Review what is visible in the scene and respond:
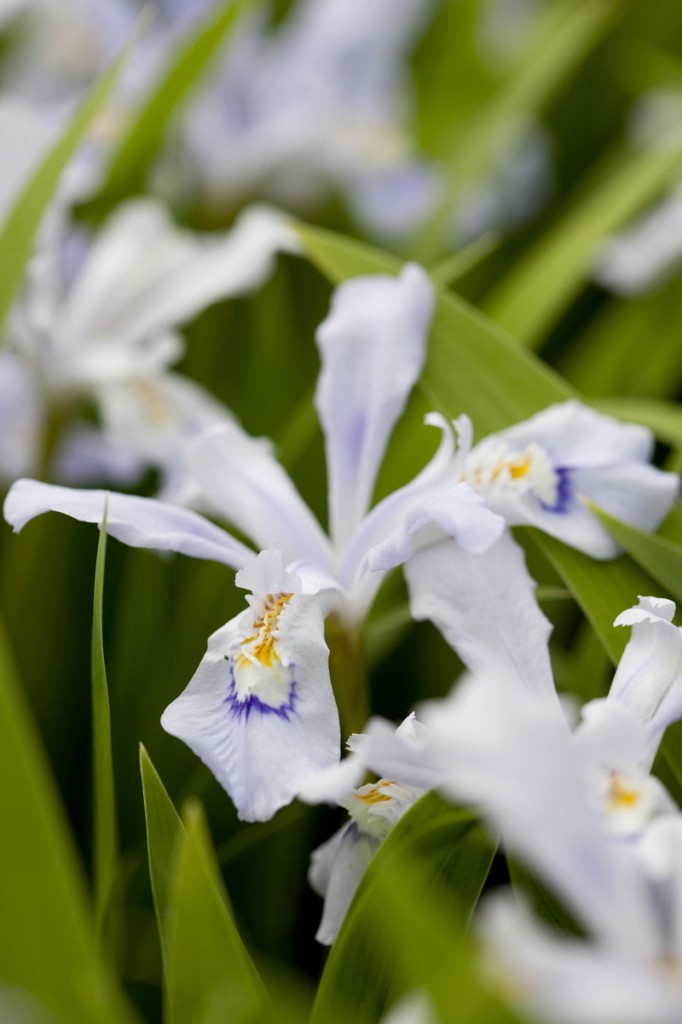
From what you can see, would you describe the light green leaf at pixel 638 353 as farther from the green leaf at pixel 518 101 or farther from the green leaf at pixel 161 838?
the green leaf at pixel 161 838

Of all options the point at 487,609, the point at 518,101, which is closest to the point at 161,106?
the point at 518,101

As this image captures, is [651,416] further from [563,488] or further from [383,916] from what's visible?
[383,916]

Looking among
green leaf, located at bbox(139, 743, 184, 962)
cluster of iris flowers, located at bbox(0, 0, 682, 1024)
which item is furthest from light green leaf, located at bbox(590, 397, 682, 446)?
green leaf, located at bbox(139, 743, 184, 962)

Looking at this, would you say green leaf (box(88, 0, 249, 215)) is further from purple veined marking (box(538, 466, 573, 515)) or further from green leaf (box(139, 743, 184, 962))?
green leaf (box(139, 743, 184, 962))

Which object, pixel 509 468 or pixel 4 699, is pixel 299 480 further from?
pixel 4 699

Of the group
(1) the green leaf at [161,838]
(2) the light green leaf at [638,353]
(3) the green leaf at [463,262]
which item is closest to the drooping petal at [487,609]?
(1) the green leaf at [161,838]
